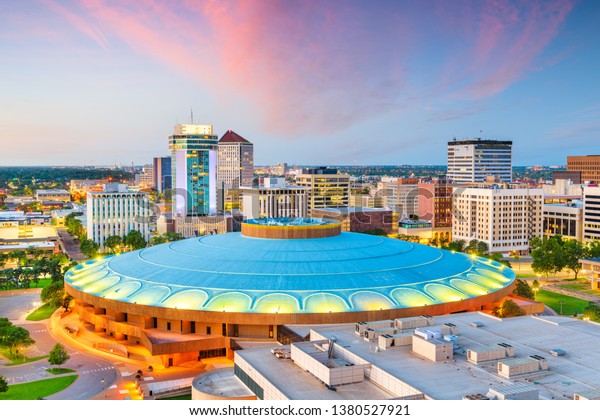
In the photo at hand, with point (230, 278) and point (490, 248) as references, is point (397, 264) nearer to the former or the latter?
point (230, 278)

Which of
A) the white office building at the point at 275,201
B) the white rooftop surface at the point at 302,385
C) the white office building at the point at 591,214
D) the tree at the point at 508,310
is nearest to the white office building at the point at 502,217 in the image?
the white office building at the point at 591,214

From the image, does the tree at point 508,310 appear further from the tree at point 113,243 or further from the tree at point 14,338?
the tree at point 113,243

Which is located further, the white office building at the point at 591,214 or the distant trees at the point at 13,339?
the white office building at the point at 591,214

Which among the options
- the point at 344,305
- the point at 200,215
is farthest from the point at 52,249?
the point at 344,305

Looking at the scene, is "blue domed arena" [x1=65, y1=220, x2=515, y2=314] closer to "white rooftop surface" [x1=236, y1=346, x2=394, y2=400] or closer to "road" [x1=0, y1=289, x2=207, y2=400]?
"road" [x1=0, y1=289, x2=207, y2=400]

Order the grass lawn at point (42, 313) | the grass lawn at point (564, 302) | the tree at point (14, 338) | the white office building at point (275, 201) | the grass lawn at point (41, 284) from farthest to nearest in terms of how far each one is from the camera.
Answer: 1. the white office building at point (275, 201)
2. the grass lawn at point (41, 284)
3. the grass lawn at point (564, 302)
4. the grass lawn at point (42, 313)
5. the tree at point (14, 338)

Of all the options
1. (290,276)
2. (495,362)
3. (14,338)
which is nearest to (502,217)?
(290,276)
